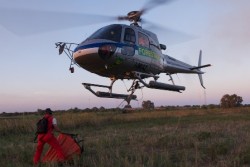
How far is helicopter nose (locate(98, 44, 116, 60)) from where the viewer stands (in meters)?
18.1

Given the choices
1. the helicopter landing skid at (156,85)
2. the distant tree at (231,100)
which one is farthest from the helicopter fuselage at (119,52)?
the distant tree at (231,100)

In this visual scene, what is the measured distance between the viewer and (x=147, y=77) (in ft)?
68.9

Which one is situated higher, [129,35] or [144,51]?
[129,35]

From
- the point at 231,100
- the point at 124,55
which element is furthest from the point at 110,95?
the point at 231,100

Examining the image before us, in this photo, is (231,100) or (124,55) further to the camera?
(231,100)

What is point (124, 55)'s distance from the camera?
18.9 m

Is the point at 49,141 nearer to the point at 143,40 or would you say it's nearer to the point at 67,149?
the point at 67,149

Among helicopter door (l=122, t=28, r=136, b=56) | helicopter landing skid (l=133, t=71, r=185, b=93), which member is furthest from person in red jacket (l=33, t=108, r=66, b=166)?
helicopter landing skid (l=133, t=71, r=185, b=93)

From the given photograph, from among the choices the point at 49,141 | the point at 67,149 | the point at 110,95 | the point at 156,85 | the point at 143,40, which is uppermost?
the point at 143,40

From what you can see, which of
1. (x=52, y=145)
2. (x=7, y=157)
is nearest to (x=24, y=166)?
(x=52, y=145)

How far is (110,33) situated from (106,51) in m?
1.07

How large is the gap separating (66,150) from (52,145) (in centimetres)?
45

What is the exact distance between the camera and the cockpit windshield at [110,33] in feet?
61.1

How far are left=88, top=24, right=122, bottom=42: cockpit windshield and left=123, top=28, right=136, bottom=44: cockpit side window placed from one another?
35 cm
